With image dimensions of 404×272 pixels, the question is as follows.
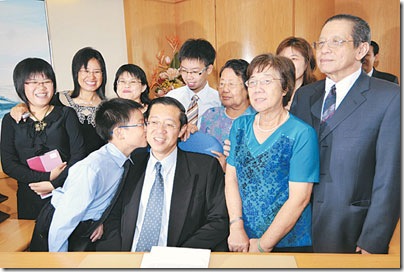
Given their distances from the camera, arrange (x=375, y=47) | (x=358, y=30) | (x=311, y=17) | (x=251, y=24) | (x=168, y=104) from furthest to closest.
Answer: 1. (x=251, y=24)
2. (x=311, y=17)
3. (x=375, y=47)
4. (x=168, y=104)
5. (x=358, y=30)

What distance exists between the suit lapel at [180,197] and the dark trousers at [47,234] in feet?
1.04

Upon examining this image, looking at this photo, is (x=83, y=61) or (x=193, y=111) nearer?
(x=83, y=61)

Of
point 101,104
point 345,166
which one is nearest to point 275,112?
point 345,166

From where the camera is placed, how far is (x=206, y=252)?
133cm

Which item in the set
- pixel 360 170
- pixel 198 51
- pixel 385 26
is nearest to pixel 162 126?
pixel 198 51

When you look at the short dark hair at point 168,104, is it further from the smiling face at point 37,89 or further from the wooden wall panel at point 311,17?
the wooden wall panel at point 311,17

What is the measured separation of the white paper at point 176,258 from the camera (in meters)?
1.28

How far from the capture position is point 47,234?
1.40 meters

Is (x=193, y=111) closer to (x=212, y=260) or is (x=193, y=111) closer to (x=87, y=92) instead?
(x=87, y=92)

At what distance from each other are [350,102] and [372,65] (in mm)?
241

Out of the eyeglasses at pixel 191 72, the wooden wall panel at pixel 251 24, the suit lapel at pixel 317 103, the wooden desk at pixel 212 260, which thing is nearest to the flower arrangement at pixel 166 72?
the eyeglasses at pixel 191 72

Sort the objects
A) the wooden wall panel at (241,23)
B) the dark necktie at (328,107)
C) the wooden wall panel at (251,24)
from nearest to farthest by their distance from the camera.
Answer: the dark necktie at (328,107) < the wooden wall panel at (241,23) < the wooden wall panel at (251,24)

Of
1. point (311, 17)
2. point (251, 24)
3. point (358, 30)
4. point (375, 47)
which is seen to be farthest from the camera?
point (251, 24)

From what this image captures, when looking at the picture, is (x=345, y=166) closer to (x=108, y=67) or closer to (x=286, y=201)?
(x=286, y=201)
